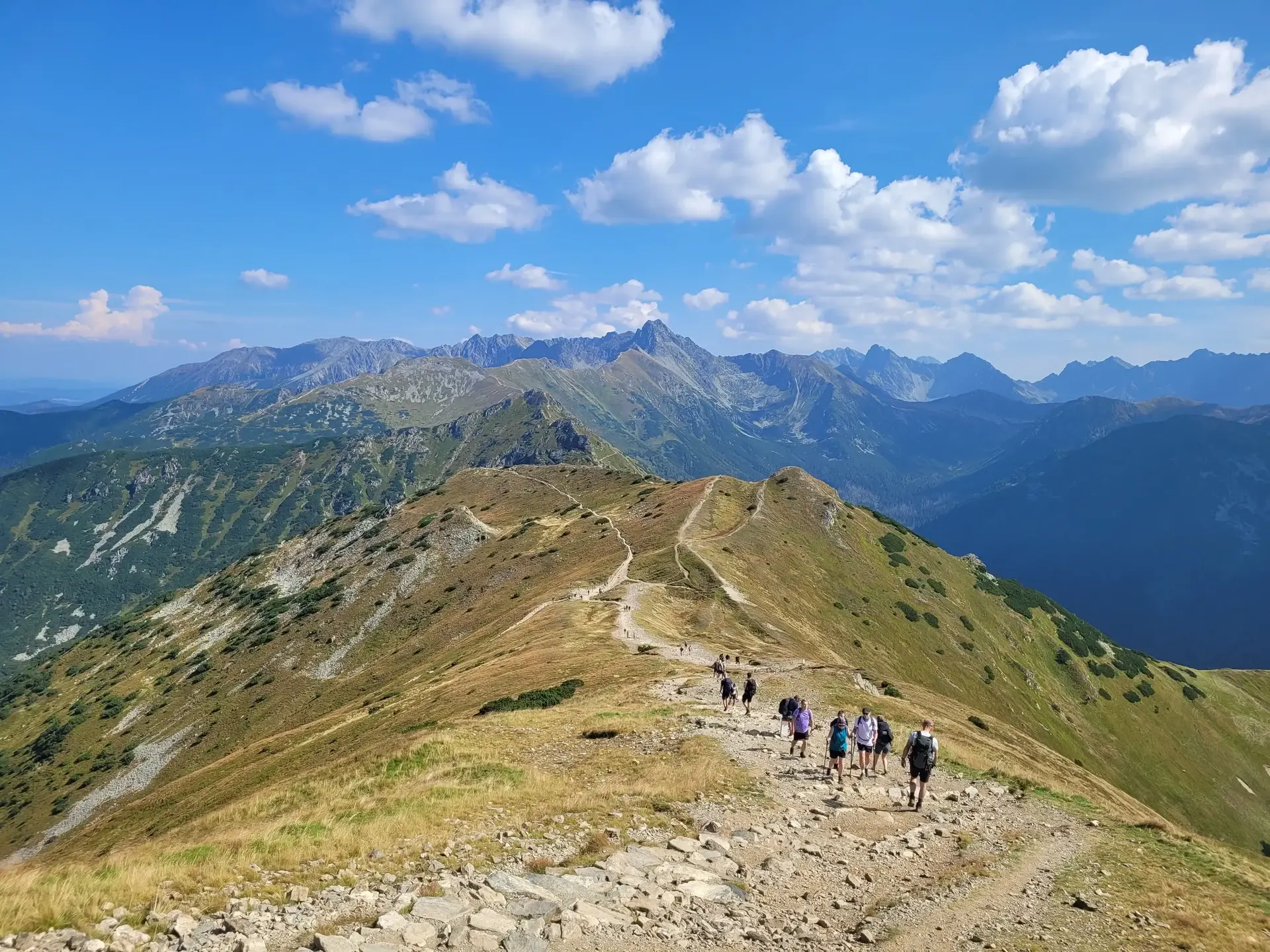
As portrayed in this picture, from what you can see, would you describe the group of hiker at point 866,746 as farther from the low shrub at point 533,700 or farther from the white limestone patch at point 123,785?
the white limestone patch at point 123,785

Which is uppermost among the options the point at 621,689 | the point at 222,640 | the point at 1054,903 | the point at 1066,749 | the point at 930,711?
the point at 1054,903

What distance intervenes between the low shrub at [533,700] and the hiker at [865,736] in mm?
18933

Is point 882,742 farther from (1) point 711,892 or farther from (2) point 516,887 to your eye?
(2) point 516,887

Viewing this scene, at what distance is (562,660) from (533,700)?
10683 mm

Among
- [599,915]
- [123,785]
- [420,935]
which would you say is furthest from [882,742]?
[123,785]

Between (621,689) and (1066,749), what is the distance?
77.9 metres

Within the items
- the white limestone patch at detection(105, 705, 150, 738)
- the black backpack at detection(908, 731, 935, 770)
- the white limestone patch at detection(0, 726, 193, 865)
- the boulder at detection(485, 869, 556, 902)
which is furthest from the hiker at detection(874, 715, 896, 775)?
the white limestone patch at detection(105, 705, 150, 738)

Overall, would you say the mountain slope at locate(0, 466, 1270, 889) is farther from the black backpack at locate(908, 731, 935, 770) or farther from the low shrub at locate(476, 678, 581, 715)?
the black backpack at locate(908, 731, 935, 770)

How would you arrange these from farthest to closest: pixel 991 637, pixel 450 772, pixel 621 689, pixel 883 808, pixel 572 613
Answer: pixel 991 637, pixel 572 613, pixel 621 689, pixel 450 772, pixel 883 808

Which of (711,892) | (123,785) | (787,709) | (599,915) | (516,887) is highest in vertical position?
(599,915)

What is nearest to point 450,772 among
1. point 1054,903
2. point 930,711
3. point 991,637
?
point 1054,903

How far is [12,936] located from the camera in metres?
12.3

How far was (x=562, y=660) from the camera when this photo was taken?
51750 mm

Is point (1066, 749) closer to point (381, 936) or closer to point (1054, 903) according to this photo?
point (1054, 903)
